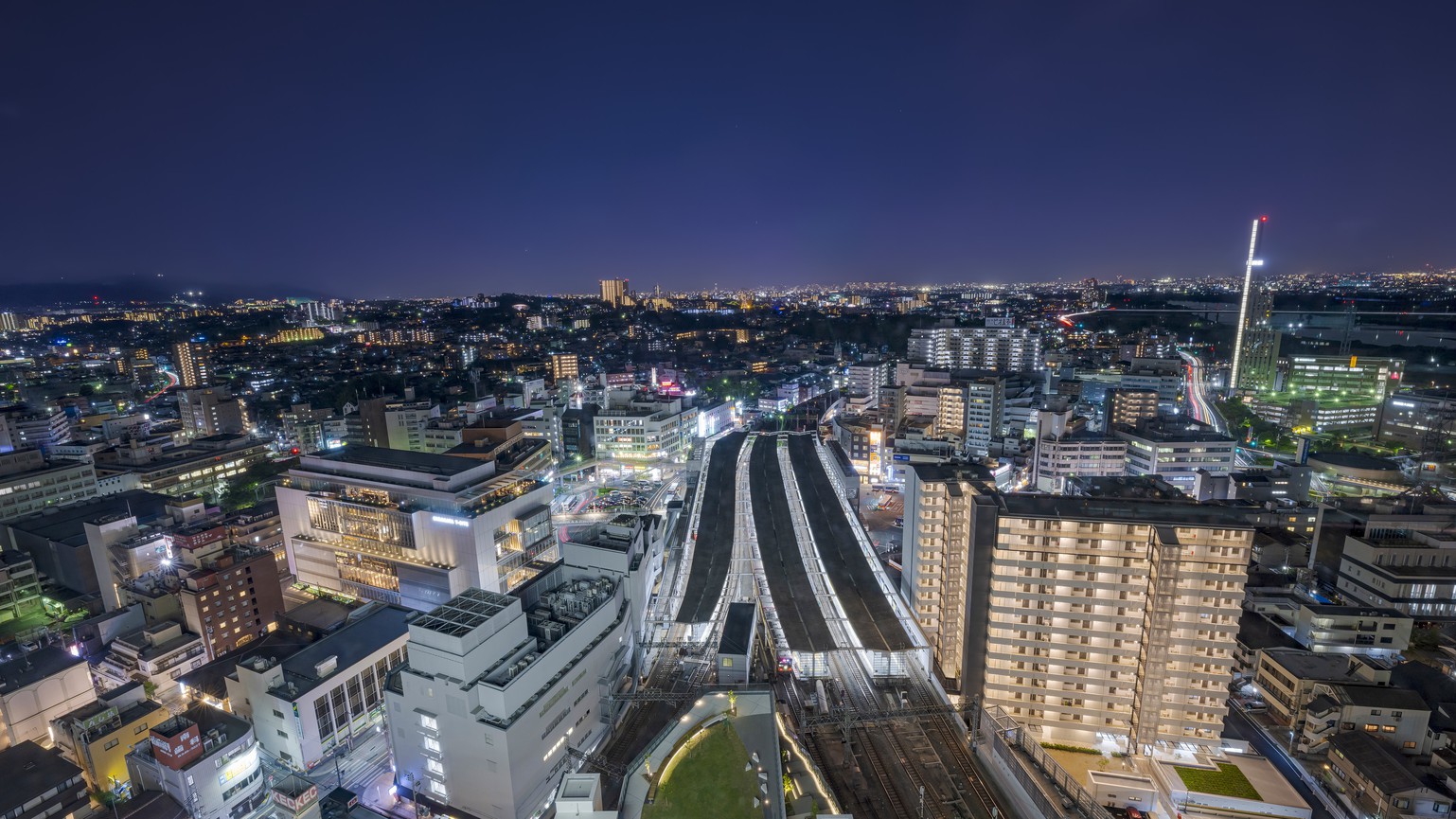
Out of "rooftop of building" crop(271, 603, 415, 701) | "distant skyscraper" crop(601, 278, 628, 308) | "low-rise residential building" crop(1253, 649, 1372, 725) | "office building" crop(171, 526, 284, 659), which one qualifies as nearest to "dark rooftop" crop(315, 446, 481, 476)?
"office building" crop(171, 526, 284, 659)

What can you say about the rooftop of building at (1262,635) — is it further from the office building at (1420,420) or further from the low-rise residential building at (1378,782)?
the office building at (1420,420)

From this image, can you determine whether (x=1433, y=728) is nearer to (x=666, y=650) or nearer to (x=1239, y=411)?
(x=666, y=650)

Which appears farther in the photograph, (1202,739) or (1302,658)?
(1302,658)

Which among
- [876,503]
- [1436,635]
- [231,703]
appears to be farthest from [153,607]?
[1436,635]

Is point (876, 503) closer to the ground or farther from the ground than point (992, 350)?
closer to the ground

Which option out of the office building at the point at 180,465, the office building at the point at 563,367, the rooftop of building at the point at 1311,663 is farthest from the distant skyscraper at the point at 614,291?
the rooftop of building at the point at 1311,663

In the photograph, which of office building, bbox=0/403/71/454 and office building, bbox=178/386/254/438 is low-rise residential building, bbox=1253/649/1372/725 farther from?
office building, bbox=178/386/254/438

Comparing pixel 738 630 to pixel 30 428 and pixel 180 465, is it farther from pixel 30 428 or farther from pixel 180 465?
pixel 30 428
